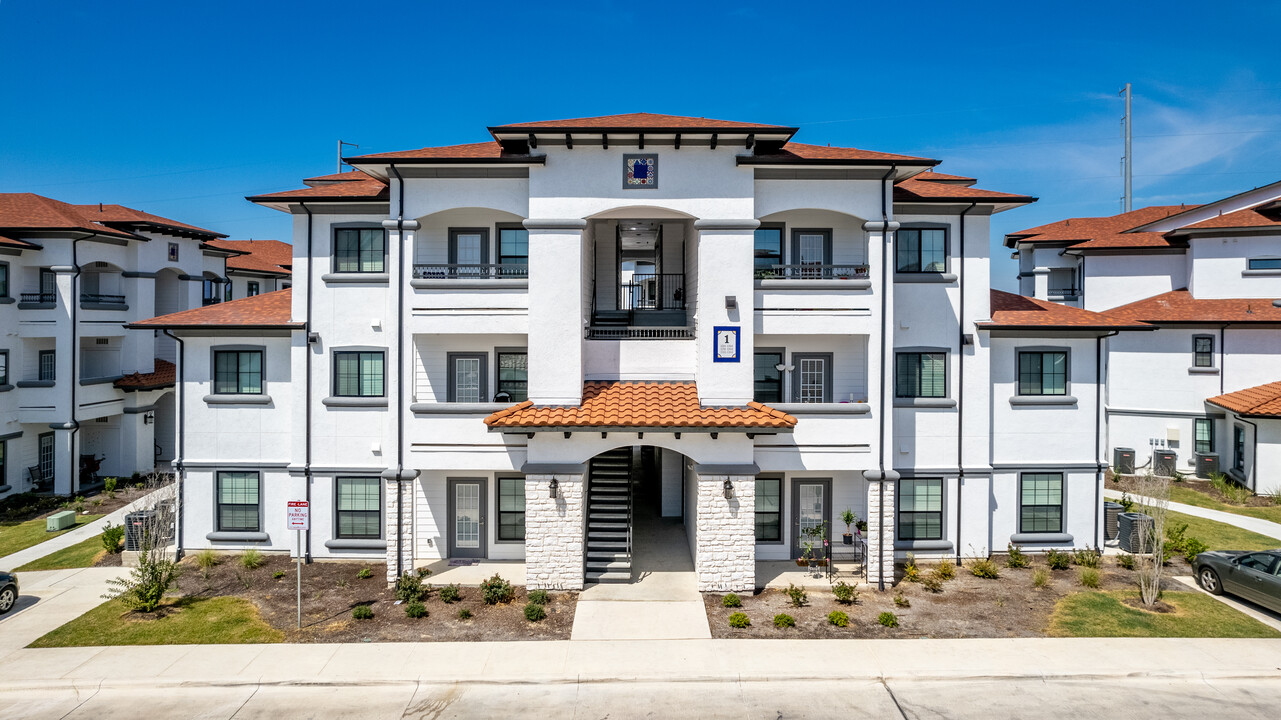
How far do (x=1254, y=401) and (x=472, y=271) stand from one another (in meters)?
31.0

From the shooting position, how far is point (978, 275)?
1952 centimetres

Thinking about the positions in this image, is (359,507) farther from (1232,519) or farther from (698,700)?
(1232,519)

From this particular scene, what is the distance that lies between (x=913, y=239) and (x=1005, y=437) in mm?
6690

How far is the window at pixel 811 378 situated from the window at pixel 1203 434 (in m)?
21.3

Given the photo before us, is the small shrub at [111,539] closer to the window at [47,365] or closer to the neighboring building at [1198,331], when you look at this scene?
the window at [47,365]

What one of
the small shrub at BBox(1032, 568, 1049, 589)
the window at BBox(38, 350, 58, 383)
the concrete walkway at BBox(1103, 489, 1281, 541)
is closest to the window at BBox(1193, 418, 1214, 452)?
the concrete walkway at BBox(1103, 489, 1281, 541)

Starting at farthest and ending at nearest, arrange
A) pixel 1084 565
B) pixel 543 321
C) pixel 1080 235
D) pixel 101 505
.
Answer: pixel 1080 235 < pixel 101 505 < pixel 1084 565 < pixel 543 321

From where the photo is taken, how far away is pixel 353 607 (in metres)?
16.5

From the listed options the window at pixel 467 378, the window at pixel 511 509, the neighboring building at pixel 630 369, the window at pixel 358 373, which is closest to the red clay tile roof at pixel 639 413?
the neighboring building at pixel 630 369

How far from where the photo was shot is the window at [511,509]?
19625 millimetres

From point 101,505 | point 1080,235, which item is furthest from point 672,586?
point 1080,235

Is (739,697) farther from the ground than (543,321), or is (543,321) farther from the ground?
(543,321)

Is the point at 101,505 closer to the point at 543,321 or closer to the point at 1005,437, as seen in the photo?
the point at 543,321

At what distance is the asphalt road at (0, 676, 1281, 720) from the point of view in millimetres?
11898
